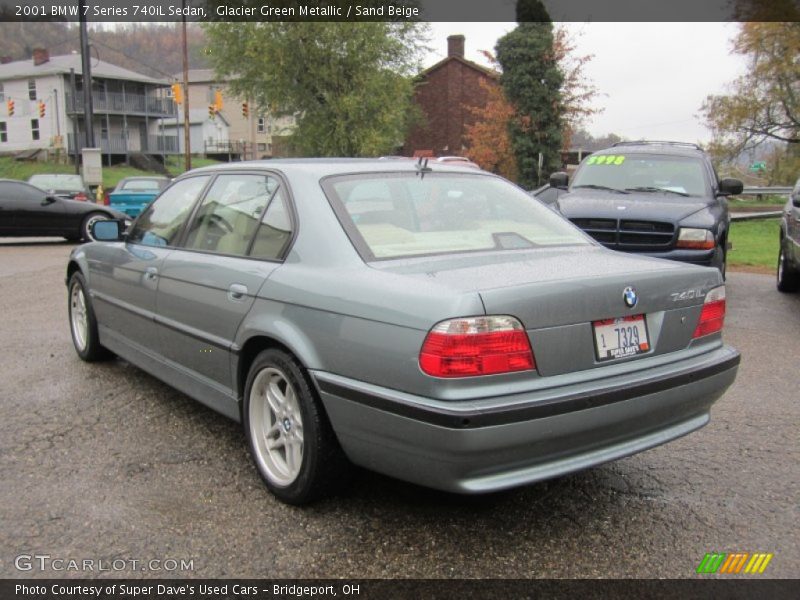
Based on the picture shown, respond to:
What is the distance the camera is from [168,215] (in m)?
4.68

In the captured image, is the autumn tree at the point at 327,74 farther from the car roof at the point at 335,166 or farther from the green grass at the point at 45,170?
the car roof at the point at 335,166

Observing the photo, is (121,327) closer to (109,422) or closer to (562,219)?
(109,422)

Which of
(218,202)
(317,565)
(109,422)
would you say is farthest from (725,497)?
(109,422)

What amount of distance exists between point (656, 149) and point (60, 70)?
50950 millimetres

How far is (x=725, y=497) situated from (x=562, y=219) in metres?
1.64

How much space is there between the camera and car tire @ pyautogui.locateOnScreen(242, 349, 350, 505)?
10.2 ft

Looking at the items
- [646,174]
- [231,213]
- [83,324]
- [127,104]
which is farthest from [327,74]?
[231,213]

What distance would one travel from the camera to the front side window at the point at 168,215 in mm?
4449

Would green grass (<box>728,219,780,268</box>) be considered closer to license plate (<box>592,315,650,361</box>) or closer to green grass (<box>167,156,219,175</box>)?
license plate (<box>592,315,650,361</box>)

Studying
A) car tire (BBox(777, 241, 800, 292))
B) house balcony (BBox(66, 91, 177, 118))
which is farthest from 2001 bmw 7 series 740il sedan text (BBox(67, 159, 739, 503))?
house balcony (BBox(66, 91, 177, 118))

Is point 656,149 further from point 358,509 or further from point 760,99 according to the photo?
point 760,99

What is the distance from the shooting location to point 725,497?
11.3ft

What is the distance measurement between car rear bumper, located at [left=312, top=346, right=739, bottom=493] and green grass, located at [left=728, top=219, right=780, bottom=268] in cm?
1087

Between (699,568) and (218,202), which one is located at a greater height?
(218,202)
